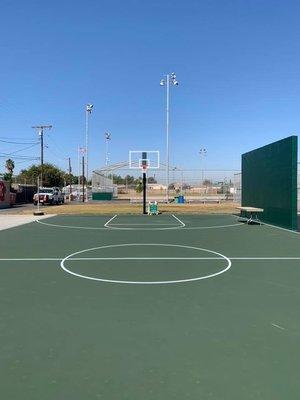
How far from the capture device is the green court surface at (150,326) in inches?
133

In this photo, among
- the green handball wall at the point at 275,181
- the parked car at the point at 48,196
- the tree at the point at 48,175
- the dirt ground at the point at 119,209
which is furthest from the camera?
the tree at the point at 48,175

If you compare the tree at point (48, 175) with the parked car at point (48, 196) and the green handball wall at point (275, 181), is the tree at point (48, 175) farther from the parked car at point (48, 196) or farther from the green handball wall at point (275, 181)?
the green handball wall at point (275, 181)

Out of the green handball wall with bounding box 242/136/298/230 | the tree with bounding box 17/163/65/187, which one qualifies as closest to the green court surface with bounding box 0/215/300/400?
the green handball wall with bounding box 242/136/298/230

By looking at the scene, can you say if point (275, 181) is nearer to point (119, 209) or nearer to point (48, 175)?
point (119, 209)

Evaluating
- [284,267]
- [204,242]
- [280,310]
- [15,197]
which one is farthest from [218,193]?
[280,310]

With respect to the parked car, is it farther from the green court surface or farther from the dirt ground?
the green court surface

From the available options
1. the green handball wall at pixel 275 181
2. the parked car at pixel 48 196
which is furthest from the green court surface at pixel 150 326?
the parked car at pixel 48 196

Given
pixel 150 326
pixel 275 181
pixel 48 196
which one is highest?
pixel 275 181

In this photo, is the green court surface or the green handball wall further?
the green handball wall

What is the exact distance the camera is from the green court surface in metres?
3.39

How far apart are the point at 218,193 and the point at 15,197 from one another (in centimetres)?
2338

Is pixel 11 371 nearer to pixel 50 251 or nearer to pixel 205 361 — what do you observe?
pixel 205 361

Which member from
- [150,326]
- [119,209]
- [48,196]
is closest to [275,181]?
[150,326]

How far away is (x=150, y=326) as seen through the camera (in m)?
4.77
